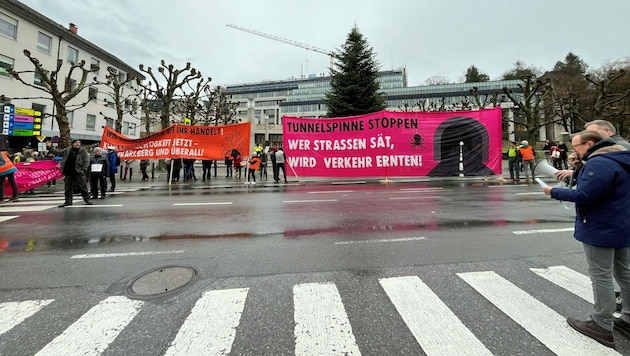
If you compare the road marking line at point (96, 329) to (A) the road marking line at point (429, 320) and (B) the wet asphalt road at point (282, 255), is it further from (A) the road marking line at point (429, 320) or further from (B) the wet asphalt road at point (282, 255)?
(A) the road marking line at point (429, 320)

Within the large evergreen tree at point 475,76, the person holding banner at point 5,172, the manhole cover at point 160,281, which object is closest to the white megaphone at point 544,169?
the manhole cover at point 160,281

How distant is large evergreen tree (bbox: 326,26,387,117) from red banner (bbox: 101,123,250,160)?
1110cm

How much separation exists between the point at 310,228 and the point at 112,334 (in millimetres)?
4071

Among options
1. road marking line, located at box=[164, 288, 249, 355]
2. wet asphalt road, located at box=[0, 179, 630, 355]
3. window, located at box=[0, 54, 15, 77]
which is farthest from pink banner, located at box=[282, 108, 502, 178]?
window, located at box=[0, 54, 15, 77]

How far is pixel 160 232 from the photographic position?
20.7 ft

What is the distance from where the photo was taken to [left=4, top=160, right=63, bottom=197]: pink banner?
1214 cm

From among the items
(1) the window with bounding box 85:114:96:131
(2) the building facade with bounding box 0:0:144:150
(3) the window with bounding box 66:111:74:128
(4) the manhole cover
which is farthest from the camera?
(1) the window with bounding box 85:114:96:131

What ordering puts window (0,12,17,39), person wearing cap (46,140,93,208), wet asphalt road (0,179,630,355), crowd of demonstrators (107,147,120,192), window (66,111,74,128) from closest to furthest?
wet asphalt road (0,179,630,355)
person wearing cap (46,140,93,208)
crowd of demonstrators (107,147,120,192)
window (0,12,17,39)
window (66,111,74,128)

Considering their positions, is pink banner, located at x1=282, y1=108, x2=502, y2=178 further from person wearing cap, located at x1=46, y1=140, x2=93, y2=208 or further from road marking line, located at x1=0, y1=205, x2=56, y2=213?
road marking line, located at x1=0, y1=205, x2=56, y2=213

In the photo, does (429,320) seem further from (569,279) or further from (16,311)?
(16,311)

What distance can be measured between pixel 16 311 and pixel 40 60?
132 ft

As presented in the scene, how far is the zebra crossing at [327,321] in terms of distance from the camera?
251cm

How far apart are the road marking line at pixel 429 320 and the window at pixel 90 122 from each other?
45.4m

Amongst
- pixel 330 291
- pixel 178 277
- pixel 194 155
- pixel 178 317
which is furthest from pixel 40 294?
pixel 194 155
